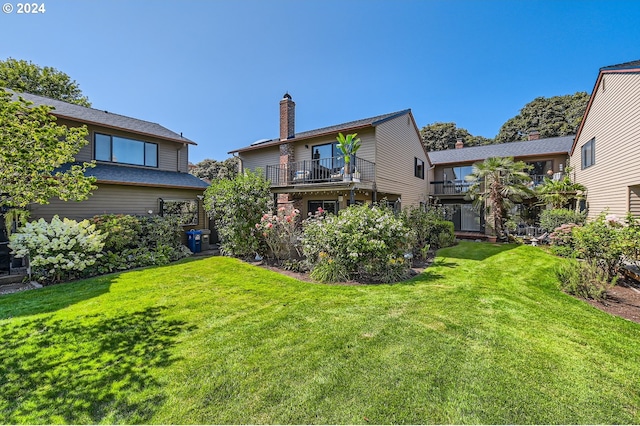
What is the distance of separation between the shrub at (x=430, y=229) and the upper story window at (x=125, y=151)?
44.1ft

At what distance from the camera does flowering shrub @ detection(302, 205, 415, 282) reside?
7227mm

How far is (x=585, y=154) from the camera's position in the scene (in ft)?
45.2

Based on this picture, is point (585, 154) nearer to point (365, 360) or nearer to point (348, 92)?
point (348, 92)

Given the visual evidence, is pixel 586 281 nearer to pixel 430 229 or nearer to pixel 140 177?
pixel 430 229

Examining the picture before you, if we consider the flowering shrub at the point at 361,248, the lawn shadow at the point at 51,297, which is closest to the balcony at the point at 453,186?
the flowering shrub at the point at 361,248

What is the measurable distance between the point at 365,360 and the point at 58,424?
3.15 m

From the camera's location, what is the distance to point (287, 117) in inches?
621

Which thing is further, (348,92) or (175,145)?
(348,92)

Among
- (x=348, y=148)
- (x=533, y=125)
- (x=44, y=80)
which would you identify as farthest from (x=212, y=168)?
(x=533, y=125)

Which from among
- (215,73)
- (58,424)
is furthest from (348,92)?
(58,424)

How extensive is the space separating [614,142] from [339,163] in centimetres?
1085

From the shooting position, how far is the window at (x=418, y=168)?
1806cm

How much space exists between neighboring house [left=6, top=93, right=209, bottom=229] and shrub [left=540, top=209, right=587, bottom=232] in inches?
719

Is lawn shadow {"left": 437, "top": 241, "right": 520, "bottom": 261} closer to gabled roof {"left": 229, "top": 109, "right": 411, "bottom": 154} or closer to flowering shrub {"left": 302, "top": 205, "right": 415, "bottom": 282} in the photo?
flowering shrub {"left": 302, "top": 205, "right": 415, "bottom": 282}
